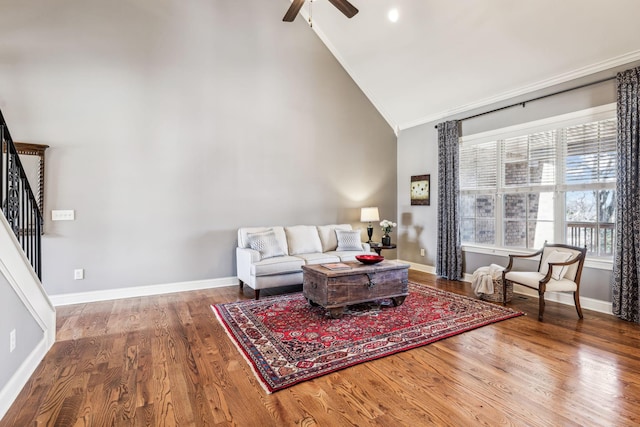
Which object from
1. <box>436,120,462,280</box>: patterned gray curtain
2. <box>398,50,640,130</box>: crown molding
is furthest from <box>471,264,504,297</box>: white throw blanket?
<box>398,50,640,130</box>: crown molding

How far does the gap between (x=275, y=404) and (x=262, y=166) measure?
12.2 feet

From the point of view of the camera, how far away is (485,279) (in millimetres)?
4203

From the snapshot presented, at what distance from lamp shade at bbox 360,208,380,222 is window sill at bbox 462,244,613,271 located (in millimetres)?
1452

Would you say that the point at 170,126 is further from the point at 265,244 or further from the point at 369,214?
the point at 369,214

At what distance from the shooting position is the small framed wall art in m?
5.80

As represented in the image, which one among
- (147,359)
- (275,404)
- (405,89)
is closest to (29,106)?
(147,359)

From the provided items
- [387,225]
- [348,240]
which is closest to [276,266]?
[348,240]

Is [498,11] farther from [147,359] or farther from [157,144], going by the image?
[147,359]

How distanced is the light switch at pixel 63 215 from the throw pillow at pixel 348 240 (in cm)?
346

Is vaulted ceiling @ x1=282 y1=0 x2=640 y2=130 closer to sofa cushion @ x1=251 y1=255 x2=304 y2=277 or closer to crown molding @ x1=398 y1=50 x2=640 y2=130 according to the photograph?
crown molding @ x1=398 y1=50 x2=640 y2=130

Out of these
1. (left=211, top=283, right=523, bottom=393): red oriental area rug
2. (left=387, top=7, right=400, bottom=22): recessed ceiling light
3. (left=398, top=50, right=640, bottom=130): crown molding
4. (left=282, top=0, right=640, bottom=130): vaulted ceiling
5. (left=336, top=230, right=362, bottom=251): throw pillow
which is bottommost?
(left=211, top=283, right=523, bottom=393): red oriental area rug

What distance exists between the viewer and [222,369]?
96.3 inches

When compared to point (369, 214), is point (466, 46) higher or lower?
higher

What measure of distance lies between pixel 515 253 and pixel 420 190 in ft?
Answer: 6.11
